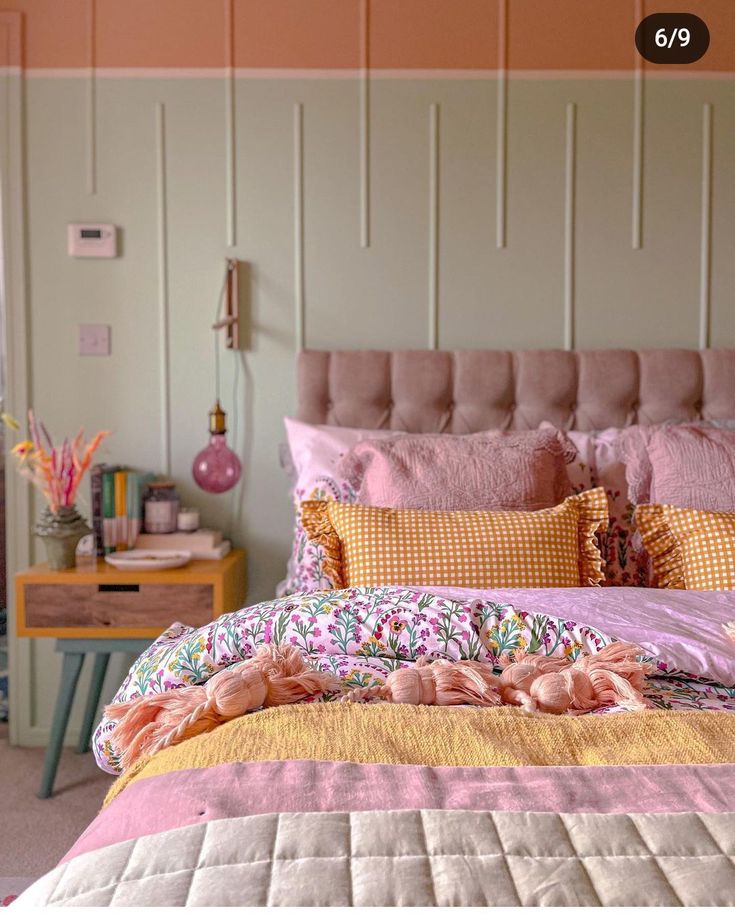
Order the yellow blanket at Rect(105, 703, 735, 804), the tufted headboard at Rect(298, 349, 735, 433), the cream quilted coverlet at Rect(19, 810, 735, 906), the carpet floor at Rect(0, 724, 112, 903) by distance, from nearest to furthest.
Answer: the cream quilted coverlet at Rect(19, 810, 735, 906), the yellow blanket at Rect(105, 703, 735, 804), the carpet floor at Rect(0, 724, 112, 903), the tufted headboard at Rect(298, 349, 735, 433)

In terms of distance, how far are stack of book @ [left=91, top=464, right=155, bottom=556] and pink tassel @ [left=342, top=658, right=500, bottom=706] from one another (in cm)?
146

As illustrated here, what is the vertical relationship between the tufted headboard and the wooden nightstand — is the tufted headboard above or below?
above

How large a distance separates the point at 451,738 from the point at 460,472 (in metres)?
1.17

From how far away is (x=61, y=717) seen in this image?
263 cm

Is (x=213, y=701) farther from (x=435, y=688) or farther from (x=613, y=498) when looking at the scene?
(x=613, y=498)

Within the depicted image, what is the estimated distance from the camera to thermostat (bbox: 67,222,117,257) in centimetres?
289

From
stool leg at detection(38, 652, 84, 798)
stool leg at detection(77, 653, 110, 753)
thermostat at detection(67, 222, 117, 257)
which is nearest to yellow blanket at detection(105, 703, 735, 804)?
stool leg at detection(38, 652, 84, 798)

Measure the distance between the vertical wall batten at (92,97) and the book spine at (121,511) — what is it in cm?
89

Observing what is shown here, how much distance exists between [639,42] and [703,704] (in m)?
2.14

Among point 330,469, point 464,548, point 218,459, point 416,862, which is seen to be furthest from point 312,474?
point 416,862

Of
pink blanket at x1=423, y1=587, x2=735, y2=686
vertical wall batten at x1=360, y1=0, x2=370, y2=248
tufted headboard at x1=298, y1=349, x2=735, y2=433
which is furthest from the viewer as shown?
vertical wall batten at x1=360, y1=0, x2=370, y2=248

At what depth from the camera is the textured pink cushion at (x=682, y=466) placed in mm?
2295

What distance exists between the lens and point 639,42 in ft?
9.37

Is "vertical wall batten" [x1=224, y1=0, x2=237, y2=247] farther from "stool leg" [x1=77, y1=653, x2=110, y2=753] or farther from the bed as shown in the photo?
the bed
